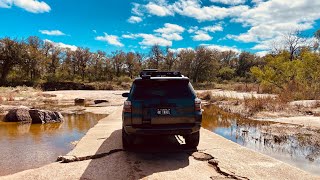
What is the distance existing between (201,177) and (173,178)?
1.94 ft

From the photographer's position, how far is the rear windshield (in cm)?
754

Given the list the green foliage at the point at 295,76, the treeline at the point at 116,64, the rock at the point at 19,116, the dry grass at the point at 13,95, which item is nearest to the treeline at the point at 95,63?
the treeline at the point at 116,64

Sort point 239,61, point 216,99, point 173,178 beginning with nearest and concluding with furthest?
point 173,178
point 216,99
point 239,61

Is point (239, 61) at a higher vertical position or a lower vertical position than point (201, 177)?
A: higher

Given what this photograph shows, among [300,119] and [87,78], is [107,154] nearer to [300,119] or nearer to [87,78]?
[300,119]

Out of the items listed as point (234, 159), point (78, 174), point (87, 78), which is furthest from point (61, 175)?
point (87, 78)

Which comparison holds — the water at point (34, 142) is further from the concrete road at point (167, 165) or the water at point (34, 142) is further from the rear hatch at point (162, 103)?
the rear hatch at point (162, 103)

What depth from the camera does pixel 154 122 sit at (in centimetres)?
729

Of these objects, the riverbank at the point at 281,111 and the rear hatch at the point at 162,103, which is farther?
the riverbank at the point at 281,111

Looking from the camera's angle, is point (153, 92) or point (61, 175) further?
point (153, 92)

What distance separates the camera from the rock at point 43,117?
17328 millimetres

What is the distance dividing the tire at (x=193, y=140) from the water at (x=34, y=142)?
13.0ft

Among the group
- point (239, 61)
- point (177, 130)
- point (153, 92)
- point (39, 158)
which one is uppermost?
point (239, 61)

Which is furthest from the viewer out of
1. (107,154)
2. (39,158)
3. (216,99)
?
(216,99)
